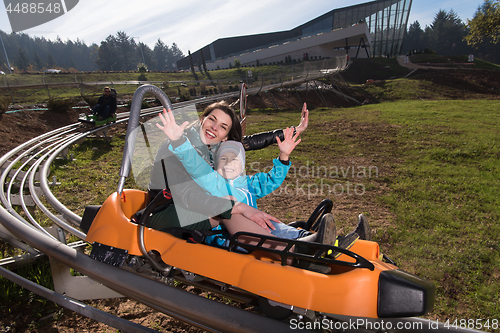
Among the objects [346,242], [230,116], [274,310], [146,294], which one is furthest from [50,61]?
[346,242]

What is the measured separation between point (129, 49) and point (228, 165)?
350 feet

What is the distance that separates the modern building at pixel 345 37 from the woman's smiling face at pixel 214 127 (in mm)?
41824

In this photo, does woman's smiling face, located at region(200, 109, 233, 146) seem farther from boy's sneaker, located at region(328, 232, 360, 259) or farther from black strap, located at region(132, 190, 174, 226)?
boy's sneaker, located at region(328, 232, 360, 259)

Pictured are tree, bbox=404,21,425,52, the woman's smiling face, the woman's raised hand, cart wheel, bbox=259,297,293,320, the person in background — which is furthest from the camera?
tree, bbox=404,21,425,52

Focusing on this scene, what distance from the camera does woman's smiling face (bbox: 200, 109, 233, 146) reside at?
244 cm

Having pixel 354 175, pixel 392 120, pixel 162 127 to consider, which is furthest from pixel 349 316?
pixel 392 120

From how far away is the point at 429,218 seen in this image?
14.4ft

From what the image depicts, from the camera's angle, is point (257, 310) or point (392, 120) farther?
point (392, 120)

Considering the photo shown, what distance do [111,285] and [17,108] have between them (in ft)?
42.8

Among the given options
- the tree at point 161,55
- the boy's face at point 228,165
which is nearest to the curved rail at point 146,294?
the boy's face at point 228,165

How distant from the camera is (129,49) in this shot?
311 ft

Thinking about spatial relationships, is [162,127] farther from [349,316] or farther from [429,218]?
[429,218]

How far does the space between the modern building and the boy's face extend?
1658 inches

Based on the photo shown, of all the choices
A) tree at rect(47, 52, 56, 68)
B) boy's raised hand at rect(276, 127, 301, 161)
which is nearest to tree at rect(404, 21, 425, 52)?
boy's raised hand at rect(276, 127, 301, 161)
